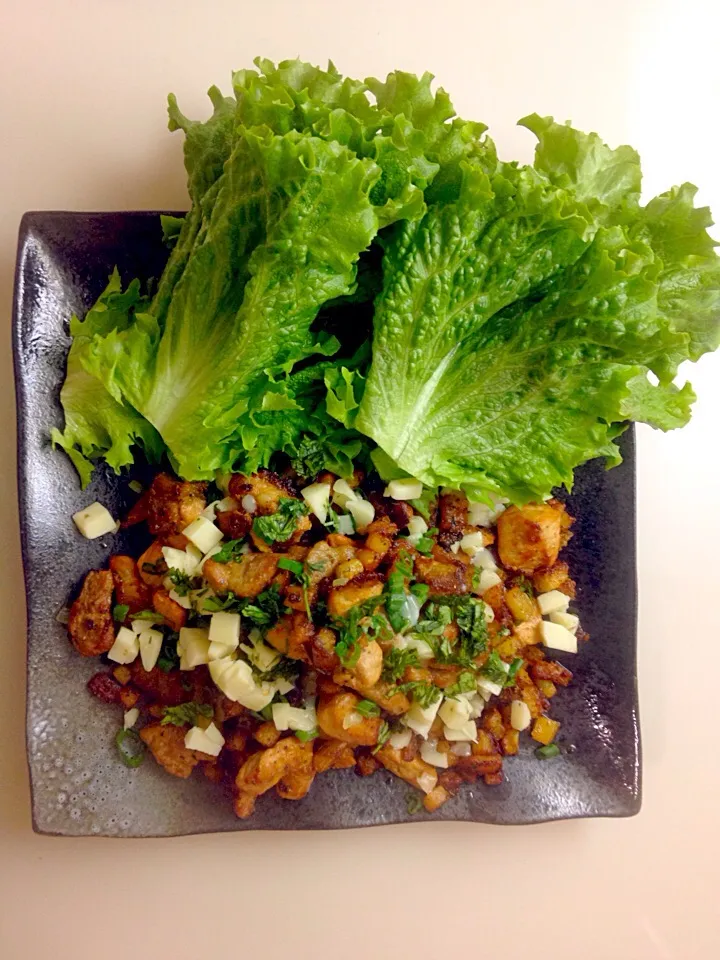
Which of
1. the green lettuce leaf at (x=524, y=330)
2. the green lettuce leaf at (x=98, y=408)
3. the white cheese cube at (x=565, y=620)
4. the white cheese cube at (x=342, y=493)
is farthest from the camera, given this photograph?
the white cheese cube at (x=565, y=620)

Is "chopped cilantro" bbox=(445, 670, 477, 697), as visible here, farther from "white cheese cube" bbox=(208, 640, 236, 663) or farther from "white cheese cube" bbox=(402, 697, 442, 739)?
"white cheese cube" bbox=(208, 640, 236, 663)

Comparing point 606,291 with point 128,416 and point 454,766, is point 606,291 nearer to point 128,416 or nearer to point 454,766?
point 128,416

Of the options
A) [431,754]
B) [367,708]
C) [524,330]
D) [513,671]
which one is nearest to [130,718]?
[367,708]

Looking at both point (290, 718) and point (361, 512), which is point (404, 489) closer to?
point (361, 512)

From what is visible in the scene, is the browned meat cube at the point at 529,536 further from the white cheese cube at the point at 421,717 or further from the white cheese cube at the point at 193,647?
the white cheese cube at the point at 193,647

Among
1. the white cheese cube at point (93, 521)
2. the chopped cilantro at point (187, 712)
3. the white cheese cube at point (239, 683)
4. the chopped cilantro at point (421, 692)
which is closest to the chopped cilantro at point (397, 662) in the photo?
the chopped cilantro at point (421, 692)
